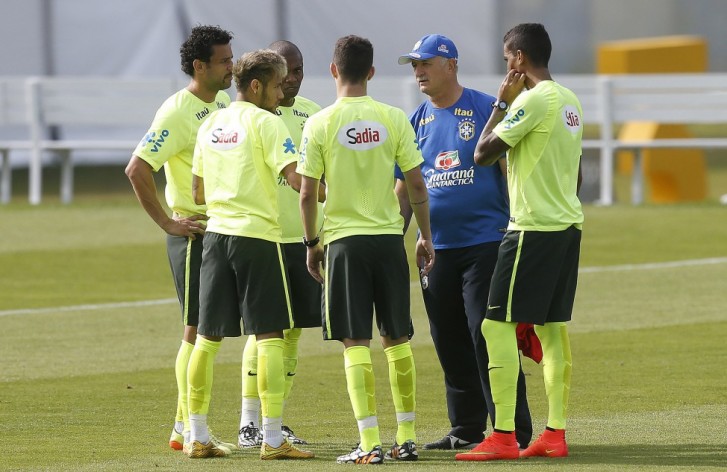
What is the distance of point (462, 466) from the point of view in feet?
25.0

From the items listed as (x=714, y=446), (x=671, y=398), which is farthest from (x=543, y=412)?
(x=714, y=446)

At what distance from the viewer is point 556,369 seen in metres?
7.96

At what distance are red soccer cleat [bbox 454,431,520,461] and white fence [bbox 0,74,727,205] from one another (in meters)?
15.1

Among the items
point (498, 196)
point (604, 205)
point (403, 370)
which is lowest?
point (604, 205)

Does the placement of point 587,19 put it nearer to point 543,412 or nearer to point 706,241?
point 706,241

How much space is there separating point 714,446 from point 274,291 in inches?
97.1

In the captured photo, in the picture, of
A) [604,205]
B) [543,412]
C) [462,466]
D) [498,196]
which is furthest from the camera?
[604,205]

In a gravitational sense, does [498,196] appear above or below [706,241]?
above

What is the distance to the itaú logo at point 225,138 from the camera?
7.80 m

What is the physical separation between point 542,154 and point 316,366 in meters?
4.16

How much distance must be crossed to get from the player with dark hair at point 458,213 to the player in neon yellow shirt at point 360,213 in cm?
56

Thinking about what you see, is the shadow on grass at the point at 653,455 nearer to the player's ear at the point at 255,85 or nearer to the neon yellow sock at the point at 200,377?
the neon yellow sock at the point at 200,377

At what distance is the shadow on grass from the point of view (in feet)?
24.9

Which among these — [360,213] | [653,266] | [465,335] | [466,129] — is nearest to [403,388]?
[465,335]
